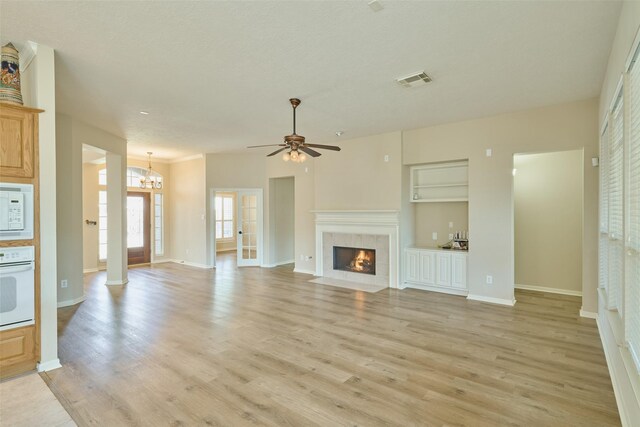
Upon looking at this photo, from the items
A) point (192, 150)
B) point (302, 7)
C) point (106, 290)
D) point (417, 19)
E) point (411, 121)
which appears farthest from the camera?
point (192, 150)

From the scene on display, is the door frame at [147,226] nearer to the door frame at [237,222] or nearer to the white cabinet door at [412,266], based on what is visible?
the door frame at [237,222]

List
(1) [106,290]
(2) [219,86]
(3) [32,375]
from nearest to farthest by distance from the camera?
(3) [32,375] < (2) [219,86] < (1) [106,290]

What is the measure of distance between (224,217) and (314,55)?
972cm

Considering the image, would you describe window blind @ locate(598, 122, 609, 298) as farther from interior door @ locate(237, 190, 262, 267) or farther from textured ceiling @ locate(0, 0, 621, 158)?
interior door @ locate(237, 190, 262, 267)

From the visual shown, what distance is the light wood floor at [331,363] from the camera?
2406 millimetres

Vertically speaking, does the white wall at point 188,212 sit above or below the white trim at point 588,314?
above

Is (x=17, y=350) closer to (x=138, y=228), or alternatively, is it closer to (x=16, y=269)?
(x=16, y=269)

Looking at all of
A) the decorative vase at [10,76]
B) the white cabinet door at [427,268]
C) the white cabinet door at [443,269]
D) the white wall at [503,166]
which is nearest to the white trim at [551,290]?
the white wall at [503,166]

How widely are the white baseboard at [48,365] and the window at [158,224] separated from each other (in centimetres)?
683

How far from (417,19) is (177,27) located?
1977 millimetres

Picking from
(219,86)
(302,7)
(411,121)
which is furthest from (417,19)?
(411,121)

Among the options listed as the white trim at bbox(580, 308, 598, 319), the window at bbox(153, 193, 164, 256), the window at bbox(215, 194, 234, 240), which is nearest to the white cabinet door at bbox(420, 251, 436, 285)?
the white trim at bbox(580, 308, 598, 319)

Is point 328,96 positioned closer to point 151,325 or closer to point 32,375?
point 151,325

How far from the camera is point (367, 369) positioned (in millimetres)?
3051
